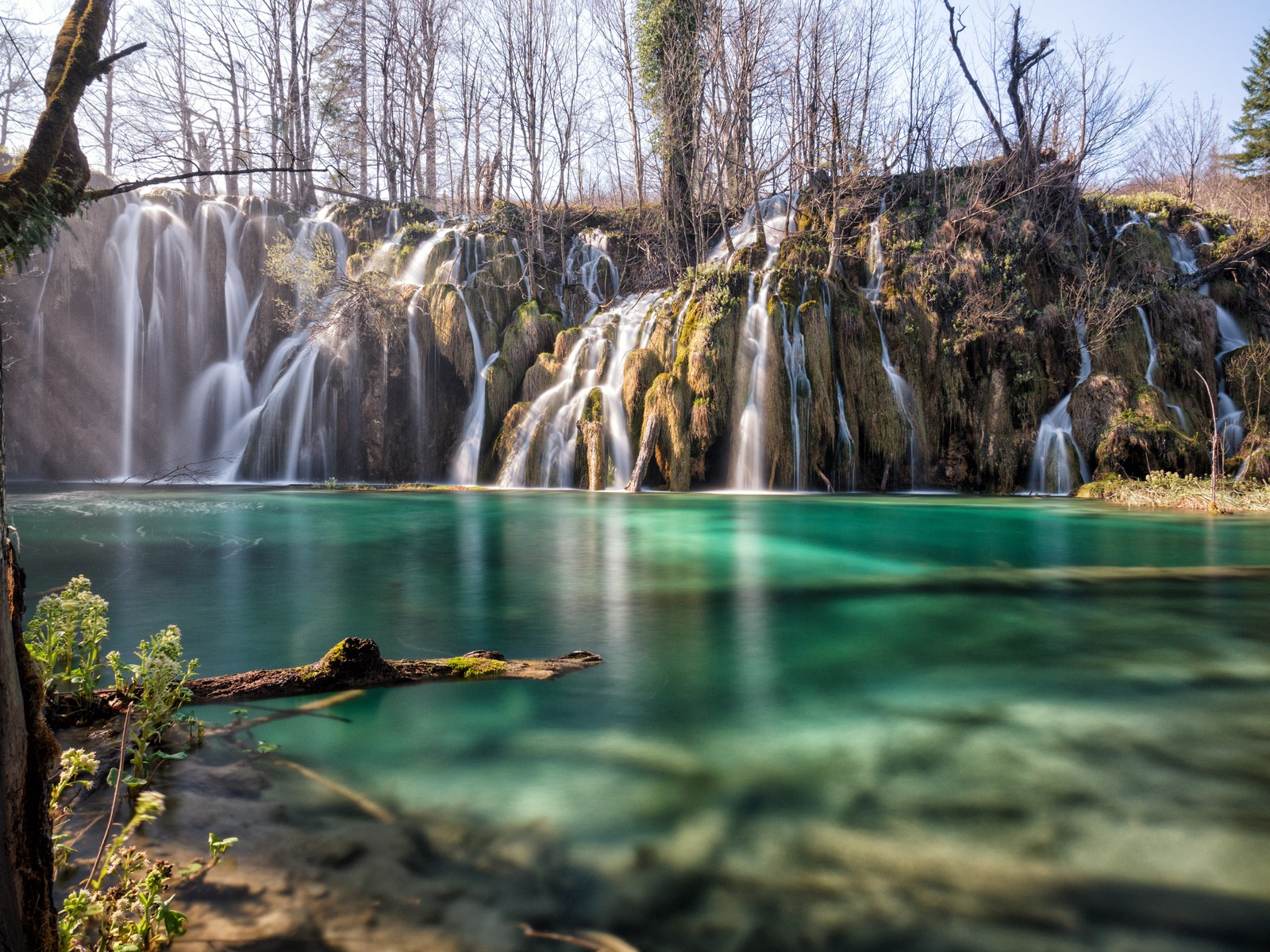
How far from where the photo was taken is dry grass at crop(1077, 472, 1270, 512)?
45.9 feet

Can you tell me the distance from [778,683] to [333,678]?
257 centimetres

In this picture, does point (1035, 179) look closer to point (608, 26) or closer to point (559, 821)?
point (608, 26)

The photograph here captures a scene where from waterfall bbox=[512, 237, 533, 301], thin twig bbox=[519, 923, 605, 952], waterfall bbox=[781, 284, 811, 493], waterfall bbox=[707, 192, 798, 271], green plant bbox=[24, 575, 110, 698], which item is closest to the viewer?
thin twig bbox=[519, 923, 605, 952]

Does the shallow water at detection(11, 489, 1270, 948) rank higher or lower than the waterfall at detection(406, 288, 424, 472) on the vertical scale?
lower

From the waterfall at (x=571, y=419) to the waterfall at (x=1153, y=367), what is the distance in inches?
541

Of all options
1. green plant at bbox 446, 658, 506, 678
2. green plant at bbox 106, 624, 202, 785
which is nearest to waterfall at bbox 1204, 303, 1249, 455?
green plant at bbox 446, 658, 506, 678

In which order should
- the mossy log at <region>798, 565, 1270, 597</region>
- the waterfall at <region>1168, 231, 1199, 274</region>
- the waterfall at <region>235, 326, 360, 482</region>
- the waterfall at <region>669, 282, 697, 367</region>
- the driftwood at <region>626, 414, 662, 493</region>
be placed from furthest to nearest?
the waterfall at <region>1168, 231, 1199, 274</region>, the waterfall at <region>235, 326, 360, 482</region>, the waterfall at <region>669, 282, 697, 367</region>, the driftwood at <region>626, 414, 662, 493</region>, the mossy log at <region>798, 565, 1270, 597</region>

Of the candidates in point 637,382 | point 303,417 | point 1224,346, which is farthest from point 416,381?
point 1224,346

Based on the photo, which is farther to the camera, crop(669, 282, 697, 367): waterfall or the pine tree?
the pine tree

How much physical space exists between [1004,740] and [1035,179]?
22984 mm

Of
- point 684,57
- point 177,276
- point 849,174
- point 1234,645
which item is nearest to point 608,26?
point 684,57

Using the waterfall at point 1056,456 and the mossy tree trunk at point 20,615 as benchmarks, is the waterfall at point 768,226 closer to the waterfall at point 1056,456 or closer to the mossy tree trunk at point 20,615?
the waterfall at point 1056,456

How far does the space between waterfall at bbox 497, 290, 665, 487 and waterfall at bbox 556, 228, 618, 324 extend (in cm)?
435

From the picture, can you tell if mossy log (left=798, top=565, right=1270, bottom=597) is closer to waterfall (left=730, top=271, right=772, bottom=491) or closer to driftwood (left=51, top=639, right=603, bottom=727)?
driftwood (left=51, top=639, right=603, bottom=727)
